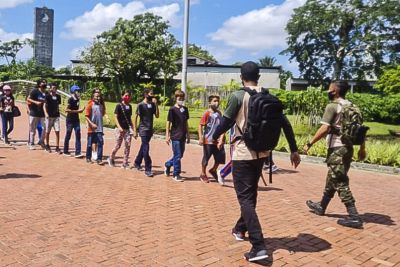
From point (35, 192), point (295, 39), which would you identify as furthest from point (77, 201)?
point (295, 39)

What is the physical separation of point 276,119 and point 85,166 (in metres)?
6.04

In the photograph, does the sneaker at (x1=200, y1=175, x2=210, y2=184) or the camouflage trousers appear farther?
the sneaker at (x1=200, y1=175, x2=210, y2=184)

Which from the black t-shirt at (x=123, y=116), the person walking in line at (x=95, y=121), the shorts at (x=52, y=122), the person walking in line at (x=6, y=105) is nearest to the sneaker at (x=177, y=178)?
the black t-shirt at (x=123, y=116)

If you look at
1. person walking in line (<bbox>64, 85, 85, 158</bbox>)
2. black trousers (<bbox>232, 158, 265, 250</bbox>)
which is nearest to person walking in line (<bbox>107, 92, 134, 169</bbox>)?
person walking in line (<bbox>64, 85, 85, 158</bbox>)

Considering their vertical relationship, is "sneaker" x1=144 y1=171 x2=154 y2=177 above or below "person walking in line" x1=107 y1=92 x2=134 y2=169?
below

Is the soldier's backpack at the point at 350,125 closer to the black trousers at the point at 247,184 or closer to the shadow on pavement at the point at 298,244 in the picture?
the shadow on pavement at the point at 298,244

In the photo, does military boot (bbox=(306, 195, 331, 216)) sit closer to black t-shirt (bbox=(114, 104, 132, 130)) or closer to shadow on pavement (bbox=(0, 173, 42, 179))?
black t-shirt (bbox=(114, 104, 132, 130))

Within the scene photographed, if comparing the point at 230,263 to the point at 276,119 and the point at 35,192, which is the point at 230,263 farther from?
the point at 35,192

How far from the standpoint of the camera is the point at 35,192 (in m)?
6.71

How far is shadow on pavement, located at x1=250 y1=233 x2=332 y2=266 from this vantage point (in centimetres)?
464

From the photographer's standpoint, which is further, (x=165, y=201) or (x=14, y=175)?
(x=14, y=175)

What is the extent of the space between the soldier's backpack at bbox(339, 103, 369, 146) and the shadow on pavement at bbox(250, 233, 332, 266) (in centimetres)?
136

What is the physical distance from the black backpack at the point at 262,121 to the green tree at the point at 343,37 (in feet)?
138

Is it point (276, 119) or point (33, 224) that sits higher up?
point (276, 119)
